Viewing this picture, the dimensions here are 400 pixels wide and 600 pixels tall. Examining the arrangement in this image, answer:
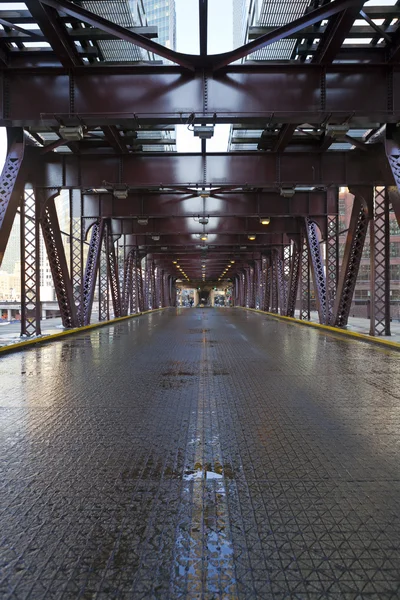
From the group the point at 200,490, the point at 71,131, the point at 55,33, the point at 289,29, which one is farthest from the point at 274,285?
the point at 200,490

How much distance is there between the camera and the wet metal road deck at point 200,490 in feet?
9.30

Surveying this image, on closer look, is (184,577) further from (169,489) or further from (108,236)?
(108,236)

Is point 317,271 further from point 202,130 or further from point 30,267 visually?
point 202,130

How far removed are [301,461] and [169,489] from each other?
4.52 ft

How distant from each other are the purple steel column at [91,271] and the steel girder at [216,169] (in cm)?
694

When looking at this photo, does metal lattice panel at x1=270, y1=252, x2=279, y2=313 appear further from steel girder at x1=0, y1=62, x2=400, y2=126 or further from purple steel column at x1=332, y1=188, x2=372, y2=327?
steel girder at x1=0, y1=62, x2=400, y2=126

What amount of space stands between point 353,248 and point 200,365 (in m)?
10.8

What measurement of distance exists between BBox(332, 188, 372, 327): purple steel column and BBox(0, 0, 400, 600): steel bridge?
0.08 m

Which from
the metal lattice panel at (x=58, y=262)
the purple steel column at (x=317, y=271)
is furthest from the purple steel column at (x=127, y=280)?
the purple steel column at (x=317, y=271)

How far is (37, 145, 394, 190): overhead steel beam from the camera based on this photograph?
1806 centimetres

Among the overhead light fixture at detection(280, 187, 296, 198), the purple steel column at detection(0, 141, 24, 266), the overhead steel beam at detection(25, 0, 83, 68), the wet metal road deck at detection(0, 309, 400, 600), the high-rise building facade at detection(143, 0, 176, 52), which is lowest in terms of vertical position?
the wet metal road deck at detection(0, 309, 400, 600)

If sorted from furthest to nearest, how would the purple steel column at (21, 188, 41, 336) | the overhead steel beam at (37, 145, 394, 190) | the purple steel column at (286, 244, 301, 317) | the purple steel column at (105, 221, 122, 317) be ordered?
the purple steel column at (286, 244, 301, 317) → the purple steel column at (105, 221, 122, 317) → the overhead steel beam at (37, 145, 394, 190) → the purple steel column at (21, 188, 41, 336)

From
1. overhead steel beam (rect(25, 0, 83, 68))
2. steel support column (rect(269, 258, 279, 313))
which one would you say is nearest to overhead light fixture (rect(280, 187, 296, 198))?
overhead steel beam (rect(25, 0, 83, 68))

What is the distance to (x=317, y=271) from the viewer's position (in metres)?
24.6
